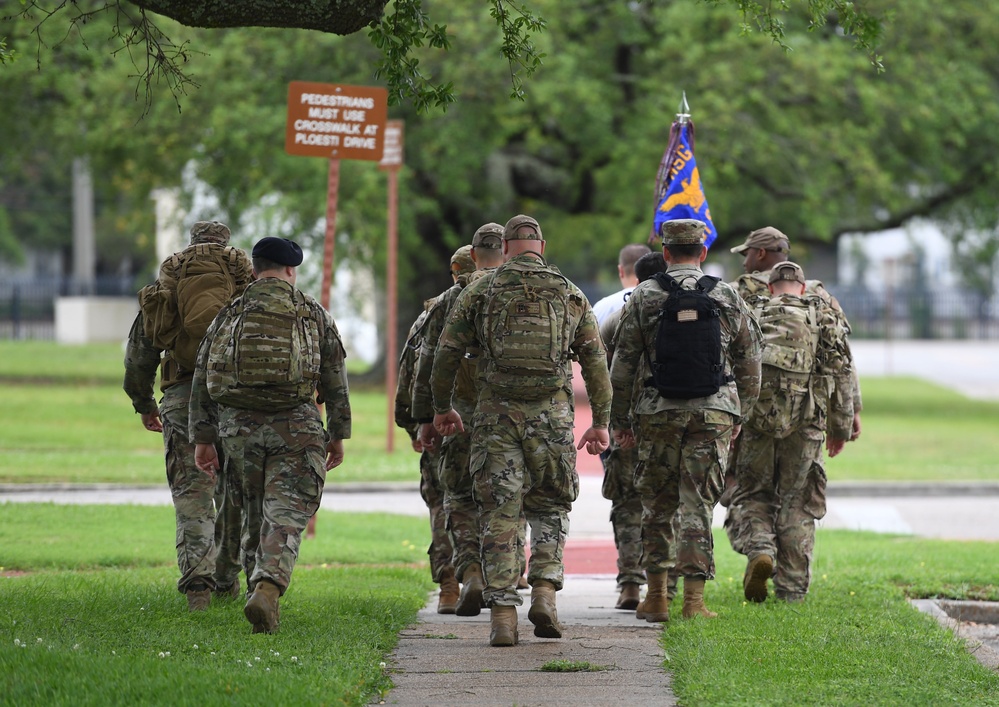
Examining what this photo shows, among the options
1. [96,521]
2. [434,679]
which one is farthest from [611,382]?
[96,521]

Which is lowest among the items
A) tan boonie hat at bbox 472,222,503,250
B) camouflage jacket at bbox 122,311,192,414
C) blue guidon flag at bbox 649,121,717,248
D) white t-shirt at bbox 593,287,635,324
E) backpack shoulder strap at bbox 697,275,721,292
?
camouflage jacket at bbox 122,311,192,414

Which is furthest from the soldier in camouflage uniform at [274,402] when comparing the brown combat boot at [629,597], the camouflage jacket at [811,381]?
the camouflage jacket at [811,381]

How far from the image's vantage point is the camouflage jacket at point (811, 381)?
8.61 m

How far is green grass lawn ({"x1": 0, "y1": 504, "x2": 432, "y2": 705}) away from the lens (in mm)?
5746

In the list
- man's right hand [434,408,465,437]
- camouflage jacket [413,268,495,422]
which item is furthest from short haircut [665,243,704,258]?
man's right hand [434,408,465,437]

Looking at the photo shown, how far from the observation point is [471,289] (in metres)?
7.56

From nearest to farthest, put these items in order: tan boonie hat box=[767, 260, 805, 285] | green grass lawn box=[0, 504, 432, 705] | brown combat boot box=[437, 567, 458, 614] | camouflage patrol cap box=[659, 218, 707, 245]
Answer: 1. green grass lawn box=[0, 504, 432, 705]
2. camouflage patrol cap box=[659, 218, 707, 245]
3. brown combat boot box=[437, 567, 458, 614]
4. tan boonie hat box=[767, 260, 805, 285]

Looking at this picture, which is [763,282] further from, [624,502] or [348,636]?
[348,636]

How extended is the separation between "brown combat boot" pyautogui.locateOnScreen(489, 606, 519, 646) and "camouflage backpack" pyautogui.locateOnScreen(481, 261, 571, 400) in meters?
0.99

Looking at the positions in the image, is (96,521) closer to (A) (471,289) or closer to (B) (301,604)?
(B) (301,604)

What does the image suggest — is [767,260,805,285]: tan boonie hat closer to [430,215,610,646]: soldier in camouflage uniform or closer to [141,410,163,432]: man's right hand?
[430,215,610,646]: soldier in camouflage uniform

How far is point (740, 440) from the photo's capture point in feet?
29.2

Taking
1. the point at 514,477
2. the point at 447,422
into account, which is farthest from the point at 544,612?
the point at 447,422

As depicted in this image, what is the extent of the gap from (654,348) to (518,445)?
0.99 metres
